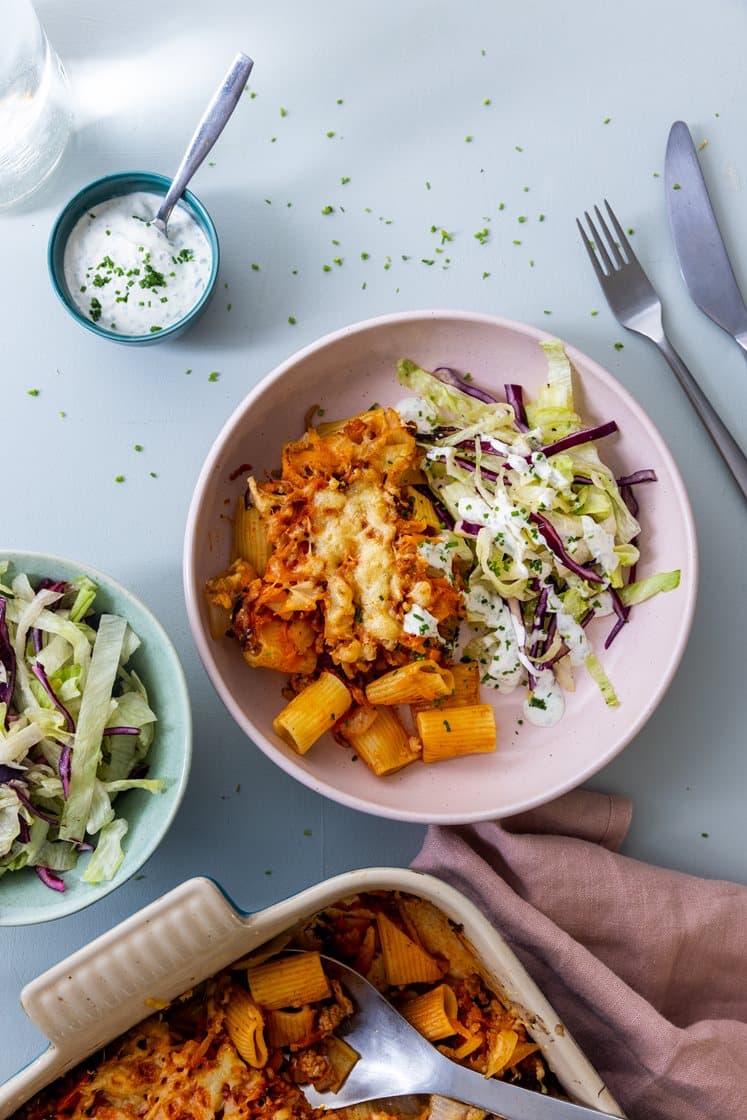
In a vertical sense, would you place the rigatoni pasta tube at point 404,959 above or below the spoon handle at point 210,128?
below

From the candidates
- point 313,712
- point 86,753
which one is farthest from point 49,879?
point 313,712

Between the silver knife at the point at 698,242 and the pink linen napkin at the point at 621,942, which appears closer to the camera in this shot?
the pink linen napkin at the point at 621,942

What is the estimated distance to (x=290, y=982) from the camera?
2518 millimetres

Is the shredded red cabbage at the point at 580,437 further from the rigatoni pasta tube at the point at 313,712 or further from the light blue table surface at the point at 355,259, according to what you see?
the rigatoni pasta tube at the point at 313,712

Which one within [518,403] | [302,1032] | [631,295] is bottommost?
[302,1032]

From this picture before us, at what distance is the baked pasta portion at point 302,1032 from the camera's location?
246 cm

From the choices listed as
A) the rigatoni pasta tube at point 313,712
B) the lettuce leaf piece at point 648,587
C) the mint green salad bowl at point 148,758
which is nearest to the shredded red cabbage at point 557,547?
the lettuce leaf piece at point 648,587

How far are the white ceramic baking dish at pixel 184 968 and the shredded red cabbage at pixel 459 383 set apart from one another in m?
1.26

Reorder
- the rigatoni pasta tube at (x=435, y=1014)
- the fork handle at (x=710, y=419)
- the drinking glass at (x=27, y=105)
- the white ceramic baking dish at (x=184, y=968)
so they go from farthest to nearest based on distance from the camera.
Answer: the fork handle at (x=710, y=419), the drinking glass at (x=27, y=105), the rigatoni pasta tube at (x=435, y=1014), the white ceramic baking dish at (x=184, y=968)

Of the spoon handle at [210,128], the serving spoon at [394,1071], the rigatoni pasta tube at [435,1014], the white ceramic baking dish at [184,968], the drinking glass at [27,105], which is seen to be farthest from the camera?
the drinking glass at [27,105]

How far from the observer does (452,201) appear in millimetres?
2963

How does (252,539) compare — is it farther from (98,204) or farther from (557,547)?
(98,204)

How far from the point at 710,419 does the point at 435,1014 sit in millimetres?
1732

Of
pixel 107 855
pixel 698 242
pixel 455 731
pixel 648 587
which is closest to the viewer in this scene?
pixel 107 855
